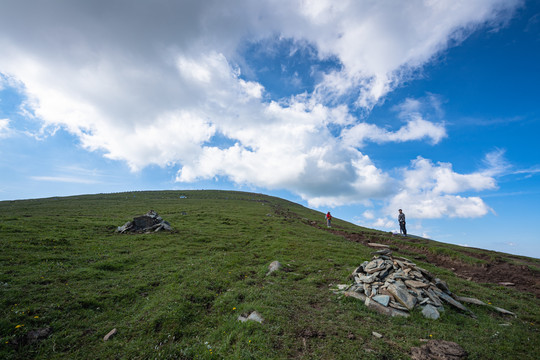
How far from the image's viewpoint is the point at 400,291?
1109cm

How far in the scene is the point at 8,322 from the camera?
→ 9.02 meters

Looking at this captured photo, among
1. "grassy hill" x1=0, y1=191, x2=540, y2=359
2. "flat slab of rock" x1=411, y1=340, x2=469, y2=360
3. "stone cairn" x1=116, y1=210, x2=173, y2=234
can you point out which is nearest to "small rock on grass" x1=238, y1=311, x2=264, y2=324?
"grassy hill" x1=0, y1=191, x2=540, y2=359

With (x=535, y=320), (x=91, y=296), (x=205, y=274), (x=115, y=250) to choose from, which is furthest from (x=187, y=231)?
(x=535, y=320)

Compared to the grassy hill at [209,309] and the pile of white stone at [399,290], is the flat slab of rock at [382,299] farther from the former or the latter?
the grassy hill at [209,309]

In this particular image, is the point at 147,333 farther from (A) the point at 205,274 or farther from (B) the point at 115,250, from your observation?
(B) the point at 115,250

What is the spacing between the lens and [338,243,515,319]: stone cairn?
34.5 feet

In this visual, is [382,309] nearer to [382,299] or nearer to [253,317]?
[382,299]

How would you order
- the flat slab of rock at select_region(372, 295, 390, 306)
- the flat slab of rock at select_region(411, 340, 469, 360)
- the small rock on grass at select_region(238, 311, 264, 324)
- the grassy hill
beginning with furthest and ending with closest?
1. the flat slab of rock at select_region(372, 295, 390, 306)
2. the small rock on grass at select_region(238, 311, 264, 324)
3. the grassy hill
4. the flat slab of rock at select_region(411, 340, 469, 360)

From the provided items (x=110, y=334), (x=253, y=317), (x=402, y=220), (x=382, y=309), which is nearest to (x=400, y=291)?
(x=382, y=309)

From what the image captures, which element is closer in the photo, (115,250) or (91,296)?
(91,296)

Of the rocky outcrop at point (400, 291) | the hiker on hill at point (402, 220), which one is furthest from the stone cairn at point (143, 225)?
the hiker on hill at point (402, 220)

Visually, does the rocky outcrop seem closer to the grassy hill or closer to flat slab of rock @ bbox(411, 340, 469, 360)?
the grassy hill

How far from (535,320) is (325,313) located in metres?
10.6

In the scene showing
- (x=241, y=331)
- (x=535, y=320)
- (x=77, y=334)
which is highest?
(x=535, y=320)
